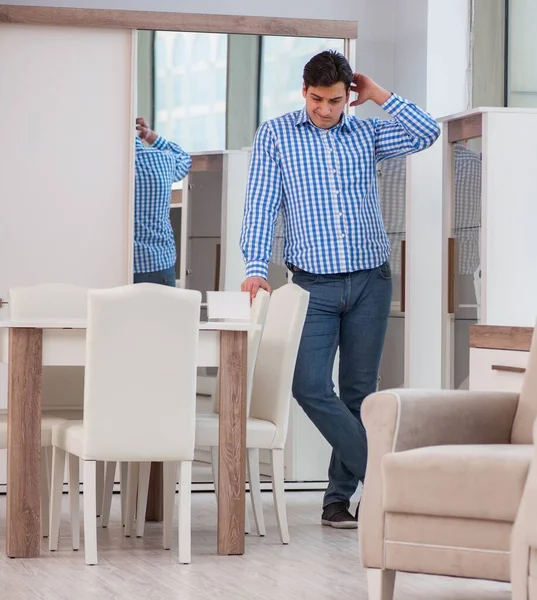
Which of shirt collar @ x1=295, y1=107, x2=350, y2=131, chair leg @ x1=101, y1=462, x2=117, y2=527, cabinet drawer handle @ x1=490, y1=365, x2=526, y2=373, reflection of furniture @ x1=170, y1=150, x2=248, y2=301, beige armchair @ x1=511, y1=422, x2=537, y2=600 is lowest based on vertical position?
chair leg @ x1=101, y1=462, x2=117, y2=527

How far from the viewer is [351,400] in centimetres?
425

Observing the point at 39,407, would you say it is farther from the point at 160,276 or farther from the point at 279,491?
the point at 160,276

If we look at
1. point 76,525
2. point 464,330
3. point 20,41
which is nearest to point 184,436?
point 76,525

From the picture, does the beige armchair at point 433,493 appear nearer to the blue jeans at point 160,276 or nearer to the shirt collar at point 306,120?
the shirt collar at point 306,120

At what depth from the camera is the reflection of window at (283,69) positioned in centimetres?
510

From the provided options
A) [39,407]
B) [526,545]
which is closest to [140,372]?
[39,407]

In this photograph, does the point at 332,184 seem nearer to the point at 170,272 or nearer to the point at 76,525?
the point at 170,272

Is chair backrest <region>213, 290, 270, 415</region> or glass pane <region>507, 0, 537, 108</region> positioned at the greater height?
glass pane <region>507, 0, 537, 108</region>

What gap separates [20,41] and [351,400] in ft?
Result: 7.01

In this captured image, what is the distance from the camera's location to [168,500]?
3.75 meters

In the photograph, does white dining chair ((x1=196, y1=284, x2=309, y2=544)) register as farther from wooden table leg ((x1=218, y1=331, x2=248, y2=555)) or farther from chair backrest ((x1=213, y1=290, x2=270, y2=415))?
wooden table leg ((x1=218, y1=331, x2=248, y2=555))

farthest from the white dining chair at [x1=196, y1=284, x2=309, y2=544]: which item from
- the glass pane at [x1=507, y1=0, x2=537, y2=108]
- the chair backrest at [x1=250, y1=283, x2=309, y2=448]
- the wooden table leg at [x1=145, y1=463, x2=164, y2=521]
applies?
the glass pane at [x1=507, y1=0, x2=537, y2=108]

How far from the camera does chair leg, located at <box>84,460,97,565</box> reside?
342 cm

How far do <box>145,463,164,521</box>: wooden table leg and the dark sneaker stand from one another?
60cm
